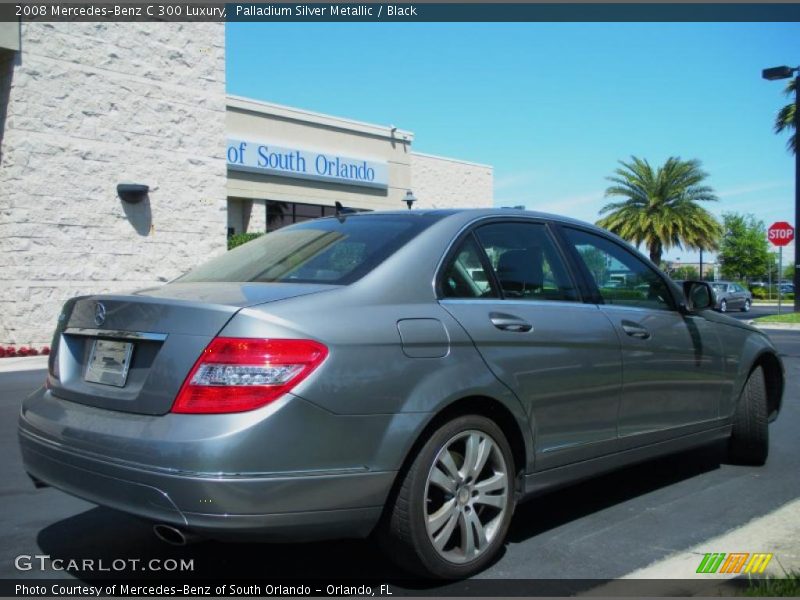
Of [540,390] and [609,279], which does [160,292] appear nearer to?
[540,390]

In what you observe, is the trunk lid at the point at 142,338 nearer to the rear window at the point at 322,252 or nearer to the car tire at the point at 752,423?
the rear window at the point at 322,252

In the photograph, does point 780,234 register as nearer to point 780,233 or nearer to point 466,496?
point 780,233

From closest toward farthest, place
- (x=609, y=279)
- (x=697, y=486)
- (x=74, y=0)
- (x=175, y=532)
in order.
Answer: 1. (x=175, y=532)
2. (x=609, y=279)
3. (x=697, y=486)
4. (x=74, y=0)

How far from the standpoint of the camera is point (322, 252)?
385 centimetres

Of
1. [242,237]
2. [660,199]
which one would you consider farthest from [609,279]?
[660,199]

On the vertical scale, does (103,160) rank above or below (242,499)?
above

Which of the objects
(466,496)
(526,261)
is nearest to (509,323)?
(526,261)

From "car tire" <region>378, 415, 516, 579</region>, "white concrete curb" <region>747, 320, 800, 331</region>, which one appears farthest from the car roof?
"white concrete curb" <region>747, 320, 800, 331</region>

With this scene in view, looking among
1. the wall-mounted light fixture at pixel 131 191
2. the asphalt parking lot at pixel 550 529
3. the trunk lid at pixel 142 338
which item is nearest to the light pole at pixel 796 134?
the wall-mounted light fixture at pixel 131 191

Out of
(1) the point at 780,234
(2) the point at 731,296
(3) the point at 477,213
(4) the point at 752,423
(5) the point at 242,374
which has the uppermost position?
(1) the point at 780,234

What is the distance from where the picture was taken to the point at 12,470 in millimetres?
5449

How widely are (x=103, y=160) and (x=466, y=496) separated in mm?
13023

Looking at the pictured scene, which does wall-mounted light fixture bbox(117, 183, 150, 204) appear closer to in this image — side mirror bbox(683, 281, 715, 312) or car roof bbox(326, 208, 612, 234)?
car roof bbox(326, 208, 612, 234)

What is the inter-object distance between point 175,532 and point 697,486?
11.5 ft
